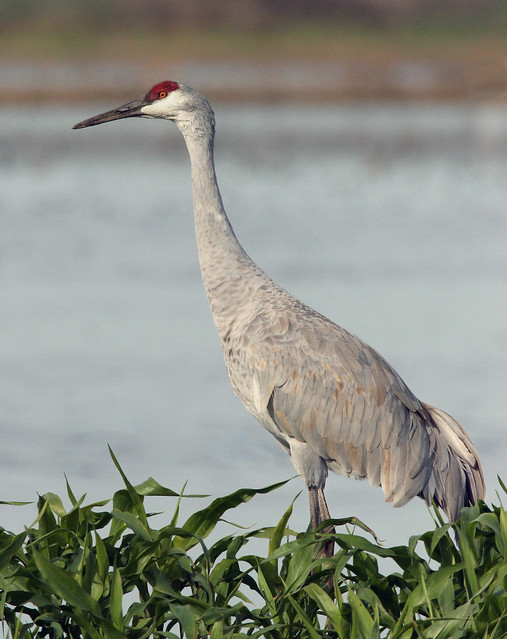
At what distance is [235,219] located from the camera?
14.1 metres

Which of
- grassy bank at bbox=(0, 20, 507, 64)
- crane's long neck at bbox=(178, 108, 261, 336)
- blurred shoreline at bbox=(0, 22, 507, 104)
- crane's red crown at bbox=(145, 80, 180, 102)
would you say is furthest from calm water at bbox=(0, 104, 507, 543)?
grassy bank at bbox=(0, 20, 507, 64)

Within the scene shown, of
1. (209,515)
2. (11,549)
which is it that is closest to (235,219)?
(209,515)

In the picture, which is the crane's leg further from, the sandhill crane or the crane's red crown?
the crane's red crown

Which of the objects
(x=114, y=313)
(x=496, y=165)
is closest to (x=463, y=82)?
(x=496, y=165)

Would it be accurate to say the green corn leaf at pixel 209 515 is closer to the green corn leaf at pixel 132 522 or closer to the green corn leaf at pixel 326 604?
the green corn leaf at pixel 132 522

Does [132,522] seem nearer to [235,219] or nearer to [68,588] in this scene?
[68,588]

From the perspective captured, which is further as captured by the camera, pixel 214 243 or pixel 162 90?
pixel 162 90

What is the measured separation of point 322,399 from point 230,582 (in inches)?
40.5

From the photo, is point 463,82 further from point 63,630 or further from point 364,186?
point 63,630

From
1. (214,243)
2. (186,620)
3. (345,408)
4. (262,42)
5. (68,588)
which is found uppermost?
(262,42)

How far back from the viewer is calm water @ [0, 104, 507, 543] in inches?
255

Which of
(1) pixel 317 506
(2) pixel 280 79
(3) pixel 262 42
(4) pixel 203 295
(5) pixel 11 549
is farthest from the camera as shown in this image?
(3) pixel 262 42

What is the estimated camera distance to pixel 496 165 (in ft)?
62.7

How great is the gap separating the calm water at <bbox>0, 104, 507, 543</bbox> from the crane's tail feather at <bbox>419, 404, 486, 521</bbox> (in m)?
0.50
